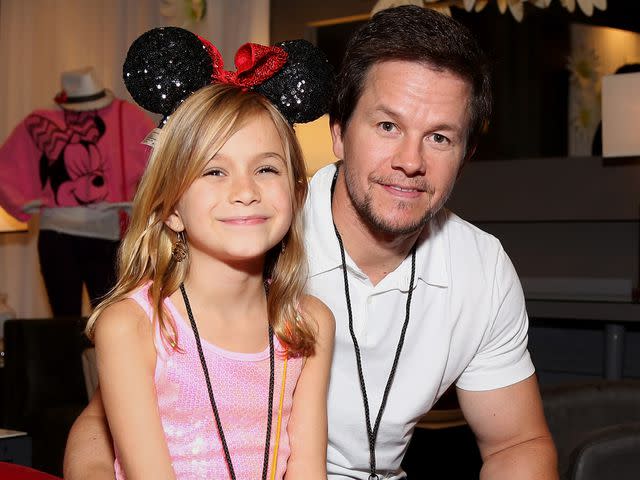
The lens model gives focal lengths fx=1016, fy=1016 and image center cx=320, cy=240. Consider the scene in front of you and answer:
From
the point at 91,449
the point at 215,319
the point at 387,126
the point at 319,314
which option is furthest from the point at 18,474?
the point at 387,126

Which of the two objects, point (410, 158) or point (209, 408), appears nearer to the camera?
point (209, 408)

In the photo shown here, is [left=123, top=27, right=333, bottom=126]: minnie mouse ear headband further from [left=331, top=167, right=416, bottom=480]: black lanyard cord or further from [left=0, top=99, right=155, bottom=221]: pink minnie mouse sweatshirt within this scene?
[left=0, top=99, right=155, bottom=221]: pink minnie mouse sweatshirt

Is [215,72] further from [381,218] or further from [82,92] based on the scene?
[82,92]

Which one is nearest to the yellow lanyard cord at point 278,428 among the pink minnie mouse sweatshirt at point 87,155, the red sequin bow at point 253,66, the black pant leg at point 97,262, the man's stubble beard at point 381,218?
the man's stubble beard at point 381,218

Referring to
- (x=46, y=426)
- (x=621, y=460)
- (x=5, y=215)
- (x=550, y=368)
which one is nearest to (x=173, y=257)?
(x=621, y=460)

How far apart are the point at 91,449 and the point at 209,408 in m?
0.28

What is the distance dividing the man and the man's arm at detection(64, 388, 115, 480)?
0.4 inches

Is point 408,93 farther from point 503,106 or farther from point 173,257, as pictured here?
point 503,106

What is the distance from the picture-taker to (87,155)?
15.4ft

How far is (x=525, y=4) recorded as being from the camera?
6266 mm

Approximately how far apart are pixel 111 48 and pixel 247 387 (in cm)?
470

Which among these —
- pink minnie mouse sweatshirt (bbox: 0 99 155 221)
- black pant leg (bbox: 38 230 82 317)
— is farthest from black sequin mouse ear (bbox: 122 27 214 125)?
black pant leg (bbox: 38 230 82 317)

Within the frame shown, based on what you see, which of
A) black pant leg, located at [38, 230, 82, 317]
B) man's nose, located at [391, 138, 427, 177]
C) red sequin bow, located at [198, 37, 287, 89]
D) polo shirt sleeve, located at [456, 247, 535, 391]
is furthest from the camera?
black pant leg, located at [38, 230, 82, 317]

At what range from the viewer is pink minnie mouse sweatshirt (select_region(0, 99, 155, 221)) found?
15.3 feet
